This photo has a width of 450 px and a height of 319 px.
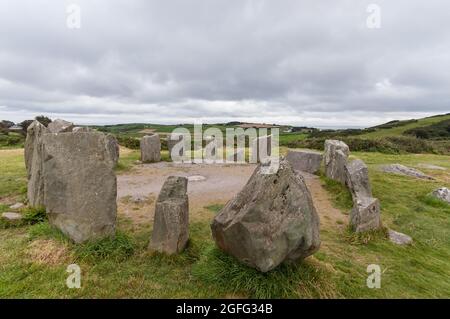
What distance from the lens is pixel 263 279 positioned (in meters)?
5.18

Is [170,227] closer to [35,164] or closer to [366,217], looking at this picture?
[366,217]

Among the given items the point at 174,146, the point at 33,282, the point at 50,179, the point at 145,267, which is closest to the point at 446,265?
the point at 145,267

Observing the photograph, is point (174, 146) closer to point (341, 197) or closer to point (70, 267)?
point (341, 197)

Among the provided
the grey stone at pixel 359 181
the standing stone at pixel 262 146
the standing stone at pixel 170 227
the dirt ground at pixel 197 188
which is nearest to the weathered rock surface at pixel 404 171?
the dirt ground at pixel 197 188

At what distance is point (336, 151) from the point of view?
13.2 meters

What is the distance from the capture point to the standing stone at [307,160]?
15273 millimetres

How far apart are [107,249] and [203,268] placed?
7.21ft

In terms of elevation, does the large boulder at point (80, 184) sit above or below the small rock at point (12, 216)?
above

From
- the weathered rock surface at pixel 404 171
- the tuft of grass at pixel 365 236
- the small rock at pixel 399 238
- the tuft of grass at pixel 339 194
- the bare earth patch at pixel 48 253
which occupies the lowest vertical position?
the small rock at pixel 399 238

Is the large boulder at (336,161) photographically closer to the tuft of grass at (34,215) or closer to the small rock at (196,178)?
the small rock at (196,178)

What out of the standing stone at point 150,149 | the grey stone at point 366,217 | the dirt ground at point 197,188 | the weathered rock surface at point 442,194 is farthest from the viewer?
the standing stone at point 150,149

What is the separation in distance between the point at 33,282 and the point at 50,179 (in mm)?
2314

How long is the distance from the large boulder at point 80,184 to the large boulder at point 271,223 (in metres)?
2.87

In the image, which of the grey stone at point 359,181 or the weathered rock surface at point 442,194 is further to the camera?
the weathered rock surface at point 442,194
